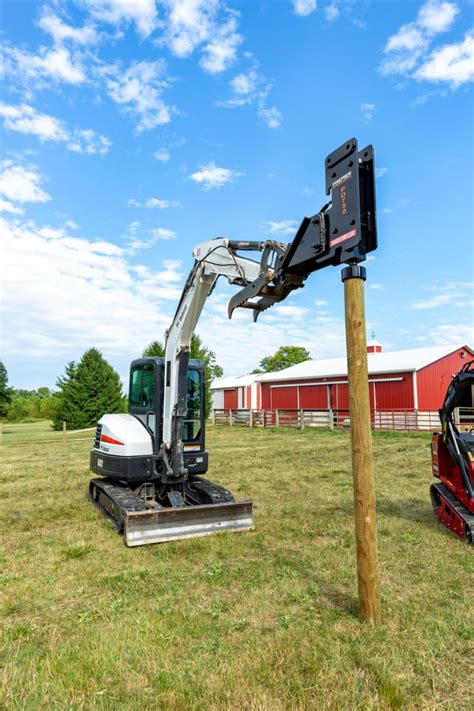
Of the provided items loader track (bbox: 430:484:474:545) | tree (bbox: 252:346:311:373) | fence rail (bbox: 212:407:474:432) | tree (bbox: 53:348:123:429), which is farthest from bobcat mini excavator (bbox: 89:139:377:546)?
tree (bbox: 252:346:311:373)

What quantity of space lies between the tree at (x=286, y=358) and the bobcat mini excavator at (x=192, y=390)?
56441mm

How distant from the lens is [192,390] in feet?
23.8

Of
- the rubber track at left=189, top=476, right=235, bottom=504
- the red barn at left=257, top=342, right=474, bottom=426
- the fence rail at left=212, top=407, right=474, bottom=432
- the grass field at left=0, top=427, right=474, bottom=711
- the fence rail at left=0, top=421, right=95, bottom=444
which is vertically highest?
the red barn at left=257, top=342, right=474, bottom=426

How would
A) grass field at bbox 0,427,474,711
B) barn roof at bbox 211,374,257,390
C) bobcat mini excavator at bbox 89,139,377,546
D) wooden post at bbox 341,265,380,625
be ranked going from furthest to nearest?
barn roof at bbox 211,374,257,390, bobcat mini excavator at bbox 89,139,377,546, wooden post at bbox 341,265,380,625, grass field at bbox 0,427,474,711

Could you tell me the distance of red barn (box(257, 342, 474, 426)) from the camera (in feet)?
71.6

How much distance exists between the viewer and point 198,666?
2.90 m

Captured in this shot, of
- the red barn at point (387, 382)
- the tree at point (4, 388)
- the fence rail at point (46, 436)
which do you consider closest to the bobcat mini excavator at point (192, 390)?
the fence rail at point (46, 436)

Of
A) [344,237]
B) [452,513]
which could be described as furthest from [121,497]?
[344,237]

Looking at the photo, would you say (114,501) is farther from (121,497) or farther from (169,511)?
(169,511)

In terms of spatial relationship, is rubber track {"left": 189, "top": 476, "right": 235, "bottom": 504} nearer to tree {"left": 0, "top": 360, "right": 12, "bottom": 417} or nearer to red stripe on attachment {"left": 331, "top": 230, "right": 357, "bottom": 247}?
red stripe on attachment {"left": 331, "top": 230, "right": 357, "bottom": 247}

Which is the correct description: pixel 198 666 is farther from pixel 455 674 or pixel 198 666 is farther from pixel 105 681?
pixel 455 674

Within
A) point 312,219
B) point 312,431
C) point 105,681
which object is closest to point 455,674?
point 105,681

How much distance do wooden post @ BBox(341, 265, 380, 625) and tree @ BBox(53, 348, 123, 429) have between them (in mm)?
30171

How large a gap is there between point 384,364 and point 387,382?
1.25 m
